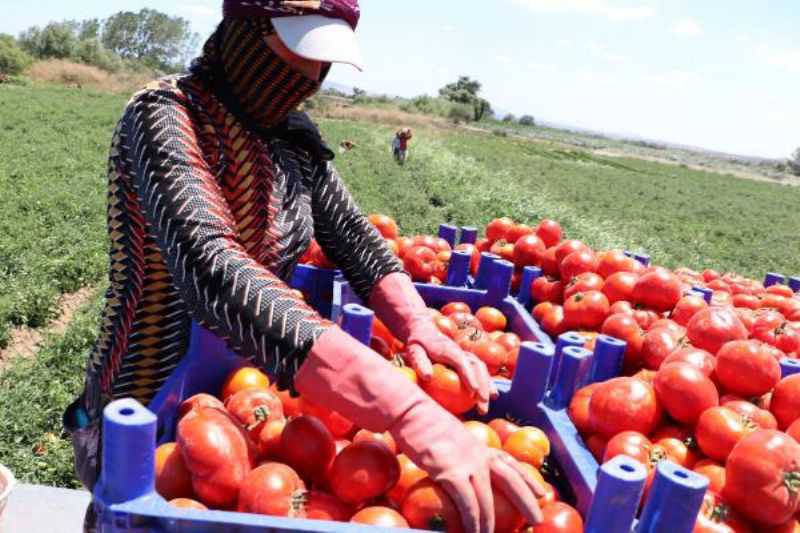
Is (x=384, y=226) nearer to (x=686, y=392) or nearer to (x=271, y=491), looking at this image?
(x=686, y=392)

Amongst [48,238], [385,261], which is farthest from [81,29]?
[385,261]

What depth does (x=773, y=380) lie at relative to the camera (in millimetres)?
1989

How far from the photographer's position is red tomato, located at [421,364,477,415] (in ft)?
5.95

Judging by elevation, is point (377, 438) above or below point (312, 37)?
below

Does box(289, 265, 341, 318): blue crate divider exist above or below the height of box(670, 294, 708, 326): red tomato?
below

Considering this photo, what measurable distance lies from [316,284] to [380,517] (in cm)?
189

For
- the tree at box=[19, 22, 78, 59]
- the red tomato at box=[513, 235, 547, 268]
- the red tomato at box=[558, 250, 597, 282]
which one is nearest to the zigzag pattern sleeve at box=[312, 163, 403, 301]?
the red tomato at box=[558, 250, 597, 282]

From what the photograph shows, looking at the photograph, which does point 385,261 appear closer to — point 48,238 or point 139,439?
point 139,439

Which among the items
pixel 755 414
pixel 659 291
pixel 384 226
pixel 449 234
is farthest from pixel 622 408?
pixel 449 234

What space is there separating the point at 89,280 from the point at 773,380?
6366mm

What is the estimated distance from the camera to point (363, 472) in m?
1.41

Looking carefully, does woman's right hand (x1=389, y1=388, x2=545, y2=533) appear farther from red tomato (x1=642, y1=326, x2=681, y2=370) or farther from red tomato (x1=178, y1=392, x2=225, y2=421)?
red tomato (x1=642, y1=326, x2=681, y2=370)

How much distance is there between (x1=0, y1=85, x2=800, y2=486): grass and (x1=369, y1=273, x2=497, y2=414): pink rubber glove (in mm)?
2384

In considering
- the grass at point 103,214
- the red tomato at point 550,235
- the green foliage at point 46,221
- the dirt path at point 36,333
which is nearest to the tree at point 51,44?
the grass at point 103,214
